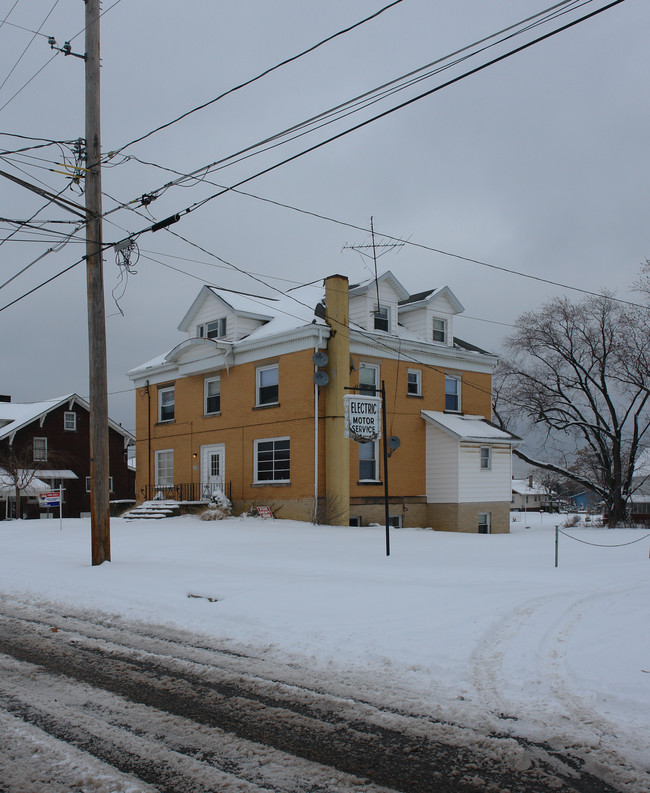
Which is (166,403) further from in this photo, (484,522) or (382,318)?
(484,522)

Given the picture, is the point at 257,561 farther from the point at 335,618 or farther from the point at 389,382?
the point at 389,382

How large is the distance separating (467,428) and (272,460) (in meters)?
7.78

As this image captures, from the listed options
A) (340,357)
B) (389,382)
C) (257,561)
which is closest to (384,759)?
(257,561)

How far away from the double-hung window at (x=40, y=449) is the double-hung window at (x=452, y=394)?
28.8 m

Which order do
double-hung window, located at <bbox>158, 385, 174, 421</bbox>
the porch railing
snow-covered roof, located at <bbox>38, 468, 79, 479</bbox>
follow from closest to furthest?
1. the porch railing
2. double-hung window, located at <bbox>158, 385, 174, 421</bbox>
3. snow-covered roof, located at <bbox>38, 468, 79, 479</bbox>

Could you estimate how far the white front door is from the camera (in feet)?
94.1

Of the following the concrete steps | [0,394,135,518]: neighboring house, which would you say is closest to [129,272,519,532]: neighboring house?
the concrete steps

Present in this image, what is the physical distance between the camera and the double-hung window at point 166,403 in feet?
105

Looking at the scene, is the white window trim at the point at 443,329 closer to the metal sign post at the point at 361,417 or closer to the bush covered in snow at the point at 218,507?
the bush covered in snow at the point at 218,507

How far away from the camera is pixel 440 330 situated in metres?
29.8

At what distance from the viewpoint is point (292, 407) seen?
25.6m

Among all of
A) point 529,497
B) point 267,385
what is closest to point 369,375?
point 267,385

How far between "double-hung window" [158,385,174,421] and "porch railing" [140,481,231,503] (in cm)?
314

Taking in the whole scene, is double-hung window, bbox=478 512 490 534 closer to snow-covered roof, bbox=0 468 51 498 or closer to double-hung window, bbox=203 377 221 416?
double-hung window, bbox=203 377 221 416
